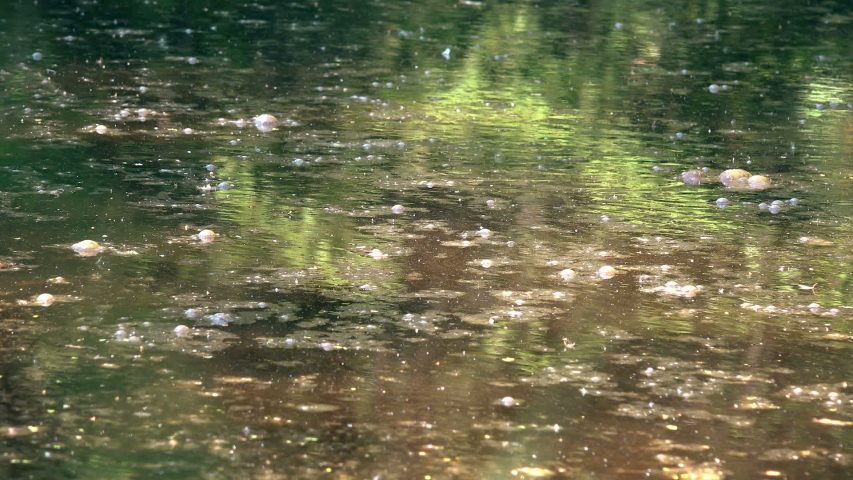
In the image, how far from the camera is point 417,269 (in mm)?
5148

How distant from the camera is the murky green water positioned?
3580 millimetres

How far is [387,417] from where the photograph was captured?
3.71m

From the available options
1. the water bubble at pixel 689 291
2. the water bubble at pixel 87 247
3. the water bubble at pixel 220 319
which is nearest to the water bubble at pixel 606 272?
the water bubble at pixel 689 291

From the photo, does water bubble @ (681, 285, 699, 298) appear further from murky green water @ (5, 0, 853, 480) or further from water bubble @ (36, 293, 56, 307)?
water bubble @ (36, 293, 56, 307)

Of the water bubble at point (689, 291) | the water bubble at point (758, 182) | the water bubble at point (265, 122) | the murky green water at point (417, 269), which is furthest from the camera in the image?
the water bubble at point (265, 122)

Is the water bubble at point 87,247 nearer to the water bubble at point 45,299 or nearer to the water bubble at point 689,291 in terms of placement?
the water bubble at point 45,299

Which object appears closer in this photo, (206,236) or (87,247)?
(87,247)

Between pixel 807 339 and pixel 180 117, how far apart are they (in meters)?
4.91

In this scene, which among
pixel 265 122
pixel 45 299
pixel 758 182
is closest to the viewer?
pixel 45 299

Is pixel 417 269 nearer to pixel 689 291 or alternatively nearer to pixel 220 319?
pixel 220 319

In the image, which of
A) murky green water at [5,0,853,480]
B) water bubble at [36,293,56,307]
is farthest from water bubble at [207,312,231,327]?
water bubble at [36,293,56,307]

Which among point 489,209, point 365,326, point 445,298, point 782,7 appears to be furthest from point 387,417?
point 782,7

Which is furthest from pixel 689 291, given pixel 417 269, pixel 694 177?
pixel 694 177

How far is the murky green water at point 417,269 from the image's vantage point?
3.58 m
